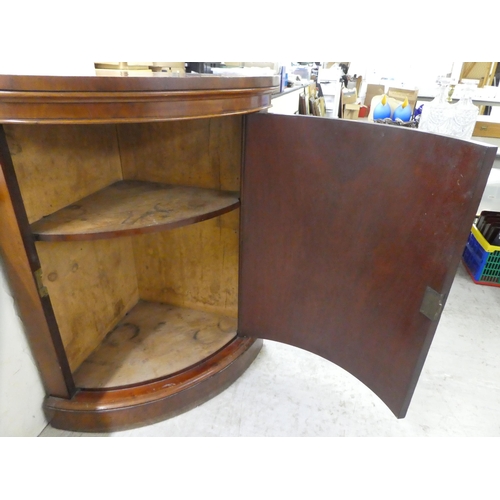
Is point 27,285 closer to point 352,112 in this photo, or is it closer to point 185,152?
point 185,152

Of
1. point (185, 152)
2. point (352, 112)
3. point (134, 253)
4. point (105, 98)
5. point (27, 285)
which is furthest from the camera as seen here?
point (352, 112)

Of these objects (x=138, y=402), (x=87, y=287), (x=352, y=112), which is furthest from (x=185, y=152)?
(x=352, y=112)

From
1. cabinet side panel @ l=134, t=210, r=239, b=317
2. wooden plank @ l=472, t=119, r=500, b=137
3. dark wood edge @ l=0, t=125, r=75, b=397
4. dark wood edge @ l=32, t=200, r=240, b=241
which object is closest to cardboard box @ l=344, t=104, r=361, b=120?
wooden plank @ l=472, t=119, r=500, b=137

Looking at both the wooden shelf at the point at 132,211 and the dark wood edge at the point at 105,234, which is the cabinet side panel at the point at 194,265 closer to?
the wooden shelf at the point at 132,211

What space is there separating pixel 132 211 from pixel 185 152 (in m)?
0.27

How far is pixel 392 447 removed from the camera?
1.82 feet

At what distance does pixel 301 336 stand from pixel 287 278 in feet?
0.64

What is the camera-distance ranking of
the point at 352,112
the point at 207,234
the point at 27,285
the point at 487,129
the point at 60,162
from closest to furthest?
1. the point at 27,285
2. the point at 60,162
3. the point at 207,234
4. the point at 487,129
5. the point at 352,112

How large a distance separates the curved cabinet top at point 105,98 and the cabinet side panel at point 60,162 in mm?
209

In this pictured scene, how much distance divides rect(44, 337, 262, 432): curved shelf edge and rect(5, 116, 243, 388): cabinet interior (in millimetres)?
37

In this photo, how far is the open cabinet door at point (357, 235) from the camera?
2.18ft

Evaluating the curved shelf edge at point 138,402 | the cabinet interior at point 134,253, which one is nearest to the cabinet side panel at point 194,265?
the cabinet interior at point 134,253

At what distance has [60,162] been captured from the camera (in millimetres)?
903

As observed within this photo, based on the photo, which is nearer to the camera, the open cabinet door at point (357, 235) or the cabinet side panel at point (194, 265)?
the open cabinet door at point (357, 235)
